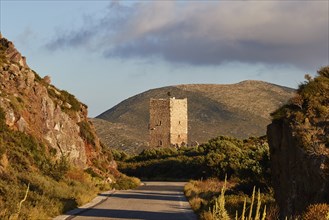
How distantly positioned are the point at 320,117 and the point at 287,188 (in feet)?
7.52

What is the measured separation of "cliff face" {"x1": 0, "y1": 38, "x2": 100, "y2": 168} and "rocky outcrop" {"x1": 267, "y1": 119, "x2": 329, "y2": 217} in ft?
59.5

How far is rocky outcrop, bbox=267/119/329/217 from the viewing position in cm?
1509

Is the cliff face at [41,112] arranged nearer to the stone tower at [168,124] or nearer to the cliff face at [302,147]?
the cliff face at [302,147]

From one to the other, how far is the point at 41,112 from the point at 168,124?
57.0 metres

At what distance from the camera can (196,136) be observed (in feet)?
426

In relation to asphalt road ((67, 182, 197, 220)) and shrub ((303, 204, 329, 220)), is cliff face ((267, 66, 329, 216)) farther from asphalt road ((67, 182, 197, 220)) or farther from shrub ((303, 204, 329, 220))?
asphalt road ((67, 182, 197, 220))

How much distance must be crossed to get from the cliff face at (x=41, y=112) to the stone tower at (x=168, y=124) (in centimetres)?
4844

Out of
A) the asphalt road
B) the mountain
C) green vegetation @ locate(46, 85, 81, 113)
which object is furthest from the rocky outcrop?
the mountain

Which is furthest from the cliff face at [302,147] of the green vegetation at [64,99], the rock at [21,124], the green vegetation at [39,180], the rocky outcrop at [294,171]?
the green vegetation at [64,99]

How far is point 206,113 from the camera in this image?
148m

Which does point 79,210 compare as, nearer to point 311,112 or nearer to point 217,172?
point 311,112

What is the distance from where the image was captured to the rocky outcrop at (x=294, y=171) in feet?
49.5

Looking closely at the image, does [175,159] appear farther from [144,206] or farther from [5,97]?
[144,206]

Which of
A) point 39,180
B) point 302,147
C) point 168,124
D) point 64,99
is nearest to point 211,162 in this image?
point 64,99
